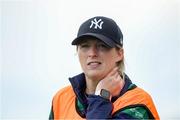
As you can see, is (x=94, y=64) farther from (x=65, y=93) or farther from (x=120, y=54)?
(x=65, y=93)

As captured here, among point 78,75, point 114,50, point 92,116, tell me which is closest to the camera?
point 92,116

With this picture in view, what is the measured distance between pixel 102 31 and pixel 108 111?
89cm

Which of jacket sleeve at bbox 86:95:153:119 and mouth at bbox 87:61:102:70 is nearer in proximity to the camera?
jacket sleeve at bbox 86:95:153:119

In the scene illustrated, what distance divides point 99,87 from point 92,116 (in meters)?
0.41

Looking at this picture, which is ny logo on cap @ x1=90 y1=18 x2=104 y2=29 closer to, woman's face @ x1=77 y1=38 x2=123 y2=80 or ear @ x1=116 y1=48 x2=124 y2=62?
woman's face @ x1=77 y1=38 x2=123 y2=80

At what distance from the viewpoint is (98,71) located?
5.52 m

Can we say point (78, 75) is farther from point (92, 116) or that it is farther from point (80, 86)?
point (92, 116)

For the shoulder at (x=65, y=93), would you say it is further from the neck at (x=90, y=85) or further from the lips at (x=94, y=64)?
the lips at (x=94, y=64)

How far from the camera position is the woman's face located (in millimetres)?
5457

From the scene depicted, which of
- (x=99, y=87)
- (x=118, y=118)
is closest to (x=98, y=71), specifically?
(x=99, y=87)

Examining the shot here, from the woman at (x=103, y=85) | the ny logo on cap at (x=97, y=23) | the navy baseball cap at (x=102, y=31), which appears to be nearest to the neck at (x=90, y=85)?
the woman at (x=103, y=85)

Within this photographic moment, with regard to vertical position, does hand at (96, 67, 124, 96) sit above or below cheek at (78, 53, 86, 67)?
below

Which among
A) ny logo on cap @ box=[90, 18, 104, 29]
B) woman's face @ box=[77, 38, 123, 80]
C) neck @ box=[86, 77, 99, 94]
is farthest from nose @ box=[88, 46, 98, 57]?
neck @ box=[86, 77, 99, 94]

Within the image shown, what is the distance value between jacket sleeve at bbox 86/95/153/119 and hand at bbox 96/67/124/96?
167 millimetres
